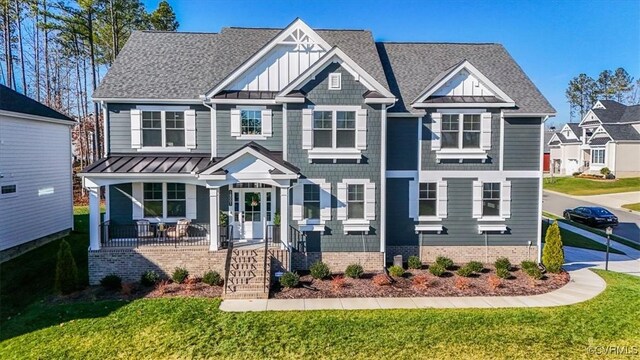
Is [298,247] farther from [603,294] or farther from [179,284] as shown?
[603,294]

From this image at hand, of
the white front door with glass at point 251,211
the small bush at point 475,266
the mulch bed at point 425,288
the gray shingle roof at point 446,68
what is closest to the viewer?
the mulch bed at point 425,288

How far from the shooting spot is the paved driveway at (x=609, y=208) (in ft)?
80.0

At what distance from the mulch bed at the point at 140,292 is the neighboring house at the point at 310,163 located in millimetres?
835

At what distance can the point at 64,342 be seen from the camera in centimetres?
930

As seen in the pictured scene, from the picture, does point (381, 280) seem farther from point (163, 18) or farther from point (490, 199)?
point (163, 18)

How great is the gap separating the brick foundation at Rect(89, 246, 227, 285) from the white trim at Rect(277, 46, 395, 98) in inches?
262

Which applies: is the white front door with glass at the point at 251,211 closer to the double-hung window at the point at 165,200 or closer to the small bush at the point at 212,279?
the double-hung window at the point at 165,200

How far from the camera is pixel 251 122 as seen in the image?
48.6 ft

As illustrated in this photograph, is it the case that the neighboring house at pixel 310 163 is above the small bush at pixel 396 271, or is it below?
above

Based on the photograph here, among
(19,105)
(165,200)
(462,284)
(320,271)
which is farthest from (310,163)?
A: (19,105)

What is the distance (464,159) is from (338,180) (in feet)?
17.8

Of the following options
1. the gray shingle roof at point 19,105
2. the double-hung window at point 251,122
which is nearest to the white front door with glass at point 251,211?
the double-hung window at point 251,122

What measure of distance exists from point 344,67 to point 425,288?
8.67 meters

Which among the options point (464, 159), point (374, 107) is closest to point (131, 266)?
point (374, 107)
